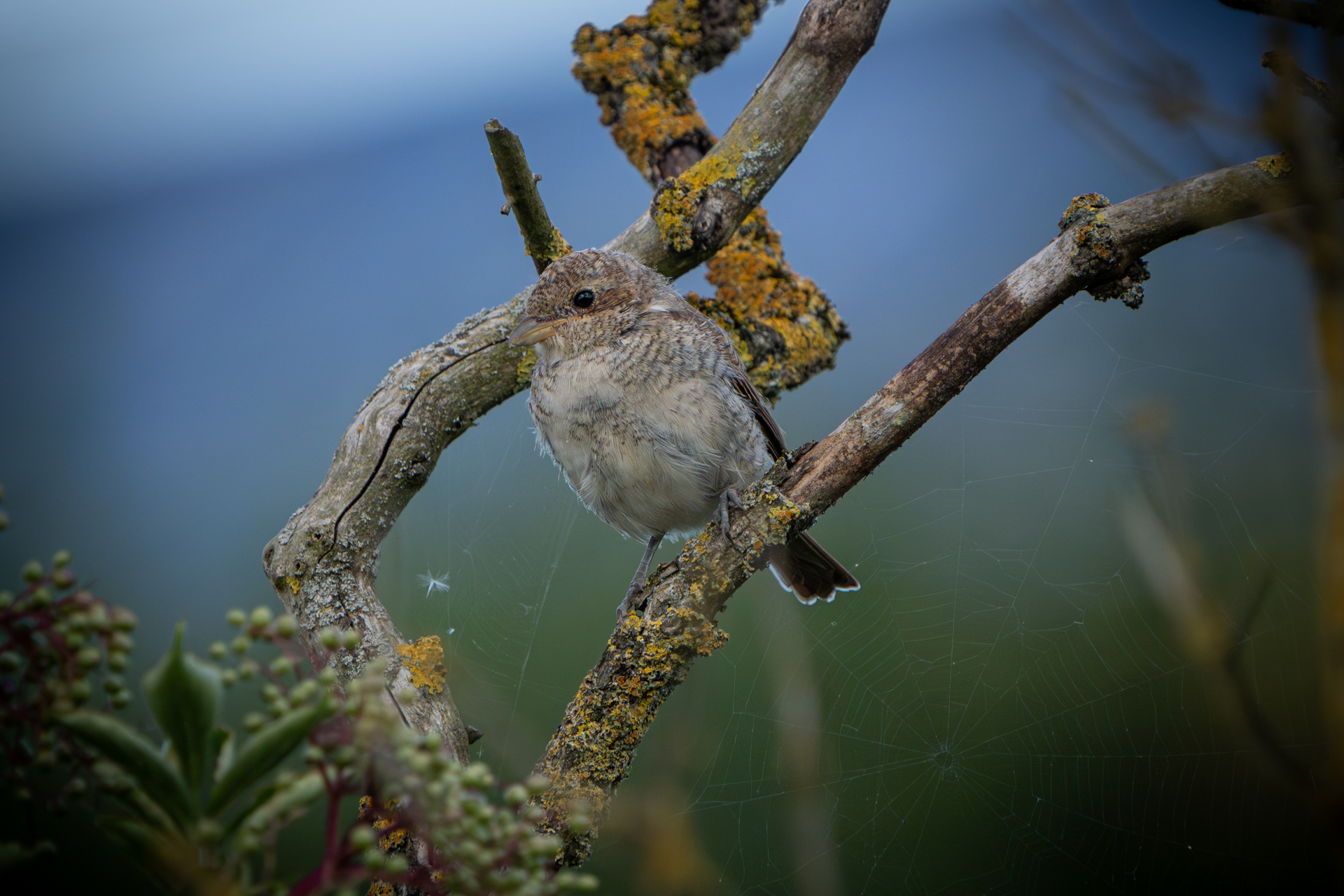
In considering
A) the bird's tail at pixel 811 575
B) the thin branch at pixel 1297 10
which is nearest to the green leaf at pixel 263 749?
the thin branch at pixel 1297 10

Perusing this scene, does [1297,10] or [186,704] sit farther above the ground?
[1297,10]

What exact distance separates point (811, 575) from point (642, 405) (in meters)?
0.84

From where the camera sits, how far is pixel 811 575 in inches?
108

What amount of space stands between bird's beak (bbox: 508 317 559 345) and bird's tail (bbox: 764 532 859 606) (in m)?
1.04

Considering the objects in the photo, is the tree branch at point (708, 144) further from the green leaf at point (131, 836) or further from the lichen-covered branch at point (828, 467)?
the green leaf at point (131, 836)

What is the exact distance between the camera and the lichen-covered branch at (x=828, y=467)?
181cm

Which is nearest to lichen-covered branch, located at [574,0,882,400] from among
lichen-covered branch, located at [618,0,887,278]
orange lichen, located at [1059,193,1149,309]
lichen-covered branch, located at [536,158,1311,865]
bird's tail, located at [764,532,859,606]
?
lichen-covered branch, located at [618,0,887,278]

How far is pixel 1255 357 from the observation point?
339 centimetres

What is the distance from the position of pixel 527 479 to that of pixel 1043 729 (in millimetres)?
2258

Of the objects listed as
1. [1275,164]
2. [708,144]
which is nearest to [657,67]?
[708,144]

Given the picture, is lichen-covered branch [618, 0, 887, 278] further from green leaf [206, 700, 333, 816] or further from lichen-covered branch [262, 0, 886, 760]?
green leaf [206, 700, 333, 816]

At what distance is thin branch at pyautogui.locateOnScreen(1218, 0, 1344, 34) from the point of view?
68cm

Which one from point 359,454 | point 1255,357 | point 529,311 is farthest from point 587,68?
point 1255,357

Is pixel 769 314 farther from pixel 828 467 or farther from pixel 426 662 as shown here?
pixel 426 662
